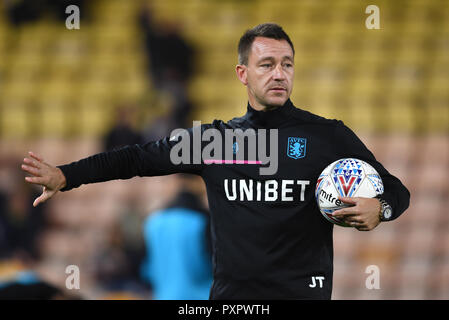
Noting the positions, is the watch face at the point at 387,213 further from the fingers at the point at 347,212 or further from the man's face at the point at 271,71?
the man's face at the point at 271,71

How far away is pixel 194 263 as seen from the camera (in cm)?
527

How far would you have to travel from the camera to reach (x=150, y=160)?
316 centimetres

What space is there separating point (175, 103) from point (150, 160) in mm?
5473

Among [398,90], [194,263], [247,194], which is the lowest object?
[194,263]

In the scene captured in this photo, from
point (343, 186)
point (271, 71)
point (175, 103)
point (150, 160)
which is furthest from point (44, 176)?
point (175, 103)

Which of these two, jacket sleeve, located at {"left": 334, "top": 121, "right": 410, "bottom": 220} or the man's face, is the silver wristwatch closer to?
jacket sleeve, located at {"left": 334, "top": 121, "right": 410, "bottom": 220}

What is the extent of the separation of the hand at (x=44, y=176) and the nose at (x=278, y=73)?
1.03 metres

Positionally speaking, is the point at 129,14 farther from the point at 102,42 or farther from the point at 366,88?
the point at 366,88

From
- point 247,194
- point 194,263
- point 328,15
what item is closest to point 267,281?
point 247,194

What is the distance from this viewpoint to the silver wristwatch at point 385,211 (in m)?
2.80

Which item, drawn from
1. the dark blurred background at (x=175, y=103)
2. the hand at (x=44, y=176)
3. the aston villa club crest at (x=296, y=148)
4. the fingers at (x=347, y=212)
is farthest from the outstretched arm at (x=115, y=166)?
the dark blurred background at (x=175, y=103)

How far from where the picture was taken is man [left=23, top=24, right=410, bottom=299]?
9.66ft

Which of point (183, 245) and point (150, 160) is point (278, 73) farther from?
point (183, 245)
